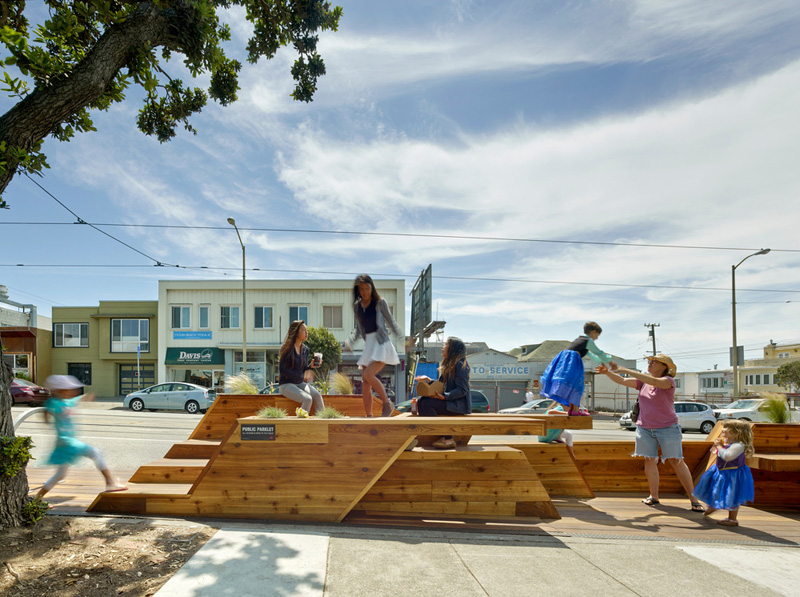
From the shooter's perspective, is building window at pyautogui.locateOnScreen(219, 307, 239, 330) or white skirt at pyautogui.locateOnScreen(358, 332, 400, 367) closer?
white skirt at pyautogui.locateOnScreen(358, 332, 400, 367)

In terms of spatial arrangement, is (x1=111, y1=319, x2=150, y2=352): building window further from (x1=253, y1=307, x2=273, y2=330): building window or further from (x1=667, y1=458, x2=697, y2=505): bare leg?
(x1=667, y1=458, x2=697, y2=505): bare leg

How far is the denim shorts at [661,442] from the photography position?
17.8 feet

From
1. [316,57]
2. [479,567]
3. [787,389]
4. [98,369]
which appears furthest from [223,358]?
[787,389]

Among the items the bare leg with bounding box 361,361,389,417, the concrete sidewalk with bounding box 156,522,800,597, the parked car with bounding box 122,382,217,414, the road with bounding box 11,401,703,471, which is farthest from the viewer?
the parked car with bounding box 122,382,217,414

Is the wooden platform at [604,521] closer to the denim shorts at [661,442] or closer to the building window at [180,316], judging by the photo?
the denim shorts at [661,442]

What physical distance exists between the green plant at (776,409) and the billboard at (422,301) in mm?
20637

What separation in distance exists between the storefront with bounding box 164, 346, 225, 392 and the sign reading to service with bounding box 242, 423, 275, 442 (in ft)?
90.8

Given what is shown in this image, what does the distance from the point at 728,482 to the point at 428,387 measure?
316 cm

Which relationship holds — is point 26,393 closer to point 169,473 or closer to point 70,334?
point 70,334

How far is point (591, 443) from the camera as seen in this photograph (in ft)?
21.1

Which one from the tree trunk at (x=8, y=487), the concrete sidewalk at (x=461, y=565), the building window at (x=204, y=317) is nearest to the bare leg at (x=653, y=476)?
the concrete sidewalk at (x=461, y=565)

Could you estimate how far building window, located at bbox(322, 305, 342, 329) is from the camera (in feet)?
102

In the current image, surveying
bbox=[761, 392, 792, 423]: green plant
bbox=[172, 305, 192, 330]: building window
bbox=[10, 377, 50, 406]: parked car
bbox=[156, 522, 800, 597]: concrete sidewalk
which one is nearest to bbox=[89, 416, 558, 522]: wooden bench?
bbox=[156, 522, 800, 597]: concrete sidewalk

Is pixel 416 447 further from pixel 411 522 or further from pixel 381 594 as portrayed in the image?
pixel 381 594
